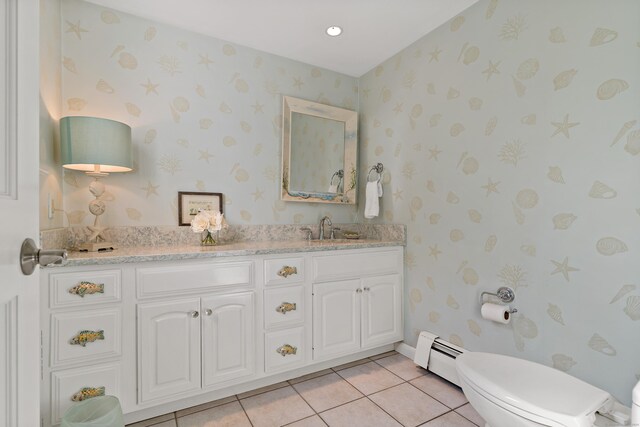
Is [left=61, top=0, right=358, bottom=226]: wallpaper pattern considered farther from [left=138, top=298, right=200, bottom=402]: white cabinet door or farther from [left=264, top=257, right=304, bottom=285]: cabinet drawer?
[left=138, top=298, right=200, bottom=402]: white cabinet door

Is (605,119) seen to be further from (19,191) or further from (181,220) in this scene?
(181,220)

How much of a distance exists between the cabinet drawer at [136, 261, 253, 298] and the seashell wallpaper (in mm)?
606

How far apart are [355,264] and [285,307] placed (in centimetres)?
58

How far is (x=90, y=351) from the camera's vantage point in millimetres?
1459

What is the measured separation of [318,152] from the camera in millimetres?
2689

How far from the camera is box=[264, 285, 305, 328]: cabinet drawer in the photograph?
1.89m

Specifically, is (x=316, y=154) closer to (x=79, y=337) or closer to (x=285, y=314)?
(x=285, y=314)

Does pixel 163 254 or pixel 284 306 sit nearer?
pixel 163 254

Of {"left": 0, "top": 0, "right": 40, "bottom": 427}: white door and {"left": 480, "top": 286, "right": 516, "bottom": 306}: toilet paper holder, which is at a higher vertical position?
{"left": 0, "top": 0, "right": 40, "bottom": 427}: white door

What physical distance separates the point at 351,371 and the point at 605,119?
6.56 feet

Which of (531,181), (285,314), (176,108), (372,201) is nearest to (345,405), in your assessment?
(285,314)

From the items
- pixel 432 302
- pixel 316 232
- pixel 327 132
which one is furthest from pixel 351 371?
pixel 327 132

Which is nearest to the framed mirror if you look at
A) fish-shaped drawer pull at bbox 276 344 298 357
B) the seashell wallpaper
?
the seashell wallpaper

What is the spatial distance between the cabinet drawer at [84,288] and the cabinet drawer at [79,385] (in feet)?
1.04
